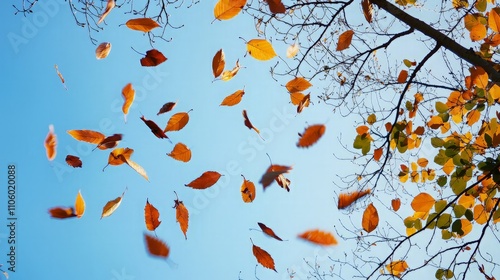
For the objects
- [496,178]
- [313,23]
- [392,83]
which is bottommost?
[496,178]

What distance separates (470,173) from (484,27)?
56.4 inches

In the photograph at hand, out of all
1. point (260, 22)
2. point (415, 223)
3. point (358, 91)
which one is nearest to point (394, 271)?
point (415, 223)

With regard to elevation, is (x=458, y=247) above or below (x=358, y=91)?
below

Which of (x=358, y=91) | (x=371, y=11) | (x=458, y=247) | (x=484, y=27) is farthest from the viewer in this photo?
(x=358, y=91)

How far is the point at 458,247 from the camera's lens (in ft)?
10.7

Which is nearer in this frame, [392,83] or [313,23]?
[313,23]

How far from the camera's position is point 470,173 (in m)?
3.21

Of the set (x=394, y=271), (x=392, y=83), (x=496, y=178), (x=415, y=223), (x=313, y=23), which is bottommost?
(x=394, y=271)

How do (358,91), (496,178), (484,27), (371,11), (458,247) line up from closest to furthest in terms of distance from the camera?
1. (496,178)
2. (458,247)
3. (484,27)
4. (371,11)
5. (358,91)

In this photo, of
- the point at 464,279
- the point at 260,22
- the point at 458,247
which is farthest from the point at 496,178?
the point at 260,22

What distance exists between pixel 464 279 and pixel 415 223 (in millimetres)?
592

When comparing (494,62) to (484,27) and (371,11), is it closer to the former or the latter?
(484,27)

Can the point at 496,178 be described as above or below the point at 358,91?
Result: below

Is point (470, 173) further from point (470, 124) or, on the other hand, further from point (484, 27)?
point (484, 27)
